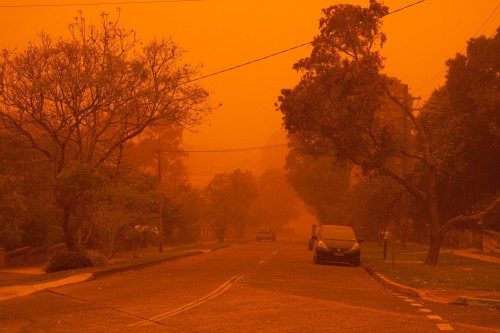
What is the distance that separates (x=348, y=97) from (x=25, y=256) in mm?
22970

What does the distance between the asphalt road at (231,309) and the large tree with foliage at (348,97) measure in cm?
713

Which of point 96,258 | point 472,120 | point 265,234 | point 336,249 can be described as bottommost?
point 96,258

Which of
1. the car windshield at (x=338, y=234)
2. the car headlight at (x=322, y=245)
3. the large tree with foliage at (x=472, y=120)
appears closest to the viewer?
the car headlight at (x=322, y=245)

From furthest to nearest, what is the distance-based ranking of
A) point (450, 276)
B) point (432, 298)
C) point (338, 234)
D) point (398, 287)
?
1. point (338, 234)
2. point (450, 276)
3. point (398, 287)
4. point (432, 298)

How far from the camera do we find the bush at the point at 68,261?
24.9 m

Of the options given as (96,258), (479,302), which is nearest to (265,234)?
(96,258)

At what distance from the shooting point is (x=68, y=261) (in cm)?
2486

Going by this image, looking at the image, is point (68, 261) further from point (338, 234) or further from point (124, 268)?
point (338, 234)

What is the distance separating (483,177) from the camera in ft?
133

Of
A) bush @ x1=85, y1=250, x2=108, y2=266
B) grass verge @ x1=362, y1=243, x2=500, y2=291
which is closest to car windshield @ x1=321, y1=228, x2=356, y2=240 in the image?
grass verge @ x1=362, y1=243, x2=500, y2=291

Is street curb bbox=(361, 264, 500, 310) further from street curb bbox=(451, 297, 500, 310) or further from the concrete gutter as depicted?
the concrete gutter

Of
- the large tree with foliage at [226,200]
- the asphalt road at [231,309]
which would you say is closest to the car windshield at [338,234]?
the asphalt road at [231,309]

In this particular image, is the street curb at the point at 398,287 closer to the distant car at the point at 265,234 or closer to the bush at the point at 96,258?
the bush at the point at 96,258

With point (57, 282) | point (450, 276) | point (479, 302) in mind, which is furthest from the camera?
point (450, 276)
